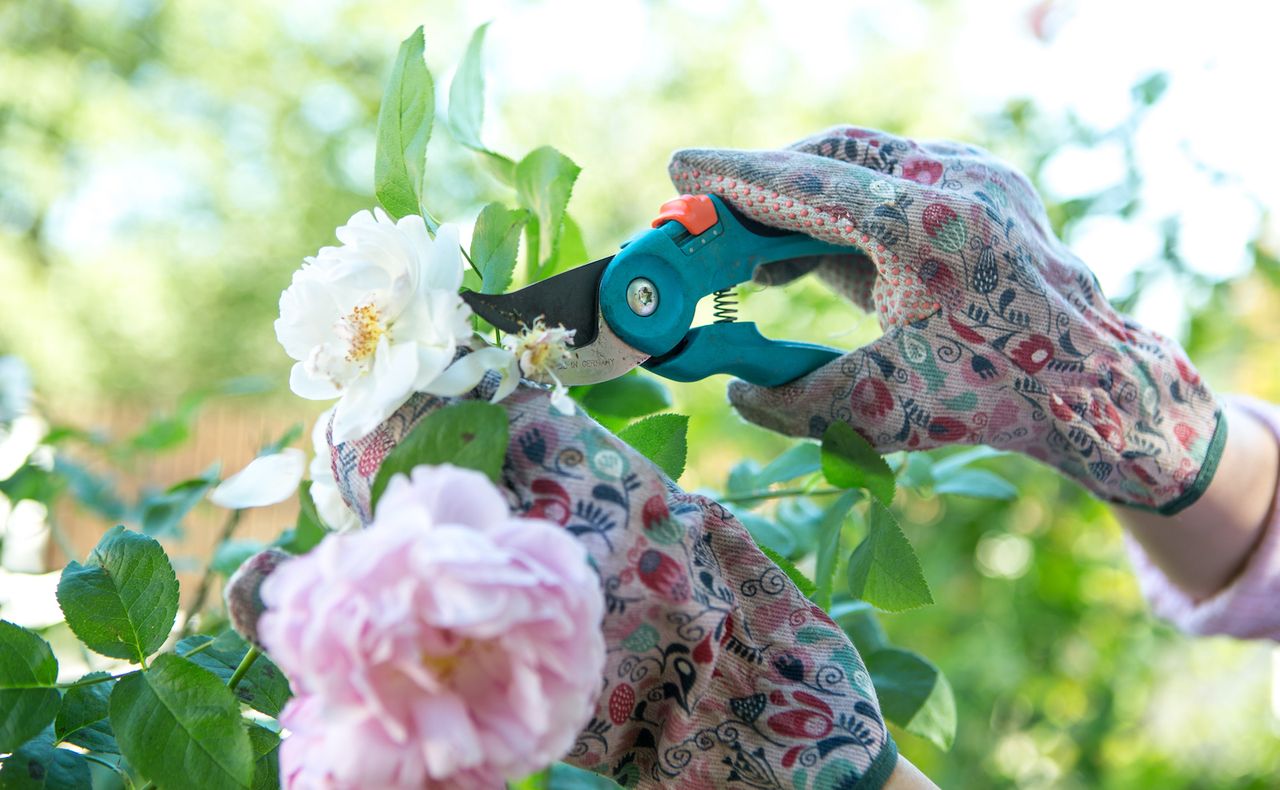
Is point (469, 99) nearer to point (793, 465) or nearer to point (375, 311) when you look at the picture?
point (375, 311)

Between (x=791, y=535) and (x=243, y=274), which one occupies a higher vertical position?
(x=791, y=535)

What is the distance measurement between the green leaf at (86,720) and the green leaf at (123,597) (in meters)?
0.03

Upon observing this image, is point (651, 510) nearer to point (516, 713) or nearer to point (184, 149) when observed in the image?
point (516, 713)

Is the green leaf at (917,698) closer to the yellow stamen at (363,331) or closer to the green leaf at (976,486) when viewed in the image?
the green leaf at (976,486)

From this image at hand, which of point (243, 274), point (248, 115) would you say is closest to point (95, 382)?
point (243, 274)

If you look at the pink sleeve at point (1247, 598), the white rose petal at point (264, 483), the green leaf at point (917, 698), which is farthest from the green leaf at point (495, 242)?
the pink sleeve at point (1247, 598)

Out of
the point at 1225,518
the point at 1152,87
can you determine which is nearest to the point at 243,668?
the point at 1225,518

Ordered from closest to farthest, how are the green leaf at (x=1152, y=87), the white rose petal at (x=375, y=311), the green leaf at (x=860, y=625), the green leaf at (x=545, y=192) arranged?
the white rose petal at (x=375, y=311) → the green leaf at (x=545, y=192) → the green leaf at (x=860, y=625) → the green leaf at (x=1152, y=87)

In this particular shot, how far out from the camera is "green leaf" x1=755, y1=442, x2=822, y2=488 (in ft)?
2.10

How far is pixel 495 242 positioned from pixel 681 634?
0.63 ft

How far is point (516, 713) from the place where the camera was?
0.92 ft

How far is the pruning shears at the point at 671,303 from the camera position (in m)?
0.45

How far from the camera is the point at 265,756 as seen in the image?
406 millimetres

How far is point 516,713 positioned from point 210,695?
165 mm
